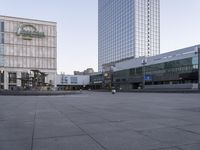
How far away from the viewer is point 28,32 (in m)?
122

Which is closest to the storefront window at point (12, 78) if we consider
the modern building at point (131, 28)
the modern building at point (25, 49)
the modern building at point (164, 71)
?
the modern building at point (25, 49)

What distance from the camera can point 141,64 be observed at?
109875 millimetres

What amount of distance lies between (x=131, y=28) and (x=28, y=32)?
58.6m

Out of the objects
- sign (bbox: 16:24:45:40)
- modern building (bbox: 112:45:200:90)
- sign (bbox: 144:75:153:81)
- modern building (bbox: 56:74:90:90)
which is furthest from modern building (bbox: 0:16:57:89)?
sign (bbox: 144:75:153:81)

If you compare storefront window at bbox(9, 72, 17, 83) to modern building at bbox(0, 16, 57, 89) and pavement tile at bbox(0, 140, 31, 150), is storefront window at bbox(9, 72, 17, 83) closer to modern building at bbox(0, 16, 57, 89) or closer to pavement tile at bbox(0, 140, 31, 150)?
modern building at bbox(0, 16, 57, 89)

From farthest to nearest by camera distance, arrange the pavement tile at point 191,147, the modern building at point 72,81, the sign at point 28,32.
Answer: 1. the modern building at point 72,81
2. the sign at point 28,32
3. the pavement tile at point 191,147

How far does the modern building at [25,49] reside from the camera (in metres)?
117

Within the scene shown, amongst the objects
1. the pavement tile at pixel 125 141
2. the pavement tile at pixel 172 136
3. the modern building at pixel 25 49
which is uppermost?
the modern building at pixel 25 49

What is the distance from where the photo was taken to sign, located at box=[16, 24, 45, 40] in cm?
12095

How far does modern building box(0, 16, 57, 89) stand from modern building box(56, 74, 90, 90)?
132 feet

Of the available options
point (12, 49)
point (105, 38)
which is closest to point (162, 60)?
point (12, 49)

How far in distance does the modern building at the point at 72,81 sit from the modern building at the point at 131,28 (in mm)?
21059

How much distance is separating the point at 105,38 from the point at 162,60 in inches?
3549

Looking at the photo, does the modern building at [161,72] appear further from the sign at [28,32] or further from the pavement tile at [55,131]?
the pavement tile at [55,131]
